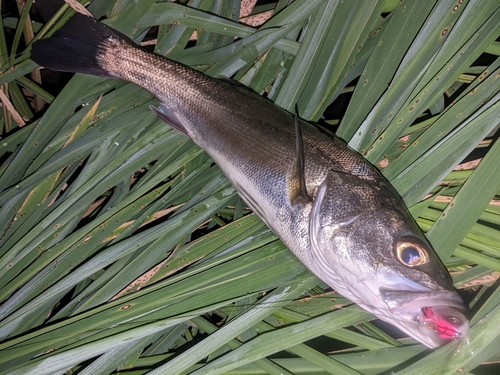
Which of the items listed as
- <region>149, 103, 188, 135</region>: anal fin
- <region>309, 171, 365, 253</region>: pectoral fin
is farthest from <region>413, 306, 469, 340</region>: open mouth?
<region>149, 103, 188, 135</region>: anal fin

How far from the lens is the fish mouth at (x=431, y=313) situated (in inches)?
56.1

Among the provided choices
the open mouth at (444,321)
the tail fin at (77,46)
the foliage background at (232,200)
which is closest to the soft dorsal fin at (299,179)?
the foliage background at (232,200)

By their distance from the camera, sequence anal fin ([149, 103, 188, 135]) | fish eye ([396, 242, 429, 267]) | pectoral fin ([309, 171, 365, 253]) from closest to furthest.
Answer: fish eye ([396, 242, 429, 267]) → pectoral fin ([309, 171, 365, 253]) → anal fin ([149, 103, 188, 135])

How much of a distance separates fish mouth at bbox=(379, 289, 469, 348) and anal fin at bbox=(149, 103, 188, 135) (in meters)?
1.26

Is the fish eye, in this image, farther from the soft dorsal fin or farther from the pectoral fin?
the soft dorsal fin

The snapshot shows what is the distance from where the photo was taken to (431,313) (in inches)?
56.3

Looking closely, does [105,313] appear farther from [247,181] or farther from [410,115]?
[410,115]

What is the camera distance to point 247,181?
6.19 feet

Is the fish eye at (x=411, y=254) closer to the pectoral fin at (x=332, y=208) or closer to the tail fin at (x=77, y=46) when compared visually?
the pectoral fin at (x=332, y=208)

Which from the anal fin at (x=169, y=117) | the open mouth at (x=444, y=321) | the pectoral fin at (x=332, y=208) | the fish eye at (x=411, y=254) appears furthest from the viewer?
the anal fin at (x=169, y=117)

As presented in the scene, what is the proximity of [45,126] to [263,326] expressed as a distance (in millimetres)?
1532

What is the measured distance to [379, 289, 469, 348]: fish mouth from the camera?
1.42 metres

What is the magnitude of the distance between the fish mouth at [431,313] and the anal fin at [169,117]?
1.26m

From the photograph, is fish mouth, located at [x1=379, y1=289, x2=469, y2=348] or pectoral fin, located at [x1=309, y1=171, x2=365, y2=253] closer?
fish mouth, located at [x1=379, y1=289, x2=469, y2=348]
